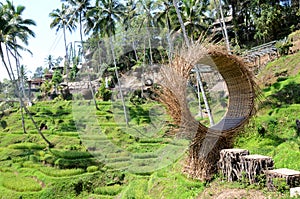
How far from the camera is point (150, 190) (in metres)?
8.73

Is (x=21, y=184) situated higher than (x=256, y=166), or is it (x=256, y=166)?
(x=256, y=166)

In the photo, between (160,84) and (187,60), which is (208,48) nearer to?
(187,60)

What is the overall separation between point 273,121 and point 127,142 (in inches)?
380

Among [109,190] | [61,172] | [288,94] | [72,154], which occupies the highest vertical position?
[288,94]

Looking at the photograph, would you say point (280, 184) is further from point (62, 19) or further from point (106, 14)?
point (62, 19)

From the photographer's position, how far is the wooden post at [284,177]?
4.95m

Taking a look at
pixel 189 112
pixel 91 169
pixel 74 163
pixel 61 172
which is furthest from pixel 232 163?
pixel 74 163

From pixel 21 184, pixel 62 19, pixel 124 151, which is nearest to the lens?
pixel 21 184

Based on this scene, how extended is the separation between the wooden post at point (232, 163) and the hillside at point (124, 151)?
18 cm

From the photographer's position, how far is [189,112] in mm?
6168

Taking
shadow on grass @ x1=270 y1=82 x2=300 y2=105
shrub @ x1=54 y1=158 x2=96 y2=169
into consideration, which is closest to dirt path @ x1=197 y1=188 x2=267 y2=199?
shadow on grass @ x1=270 y1=82 x2=300 y2=105

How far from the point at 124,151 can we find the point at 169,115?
10971 mm

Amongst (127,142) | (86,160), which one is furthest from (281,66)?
(86,160)

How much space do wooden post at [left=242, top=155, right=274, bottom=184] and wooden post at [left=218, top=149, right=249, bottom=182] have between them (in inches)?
11.1
